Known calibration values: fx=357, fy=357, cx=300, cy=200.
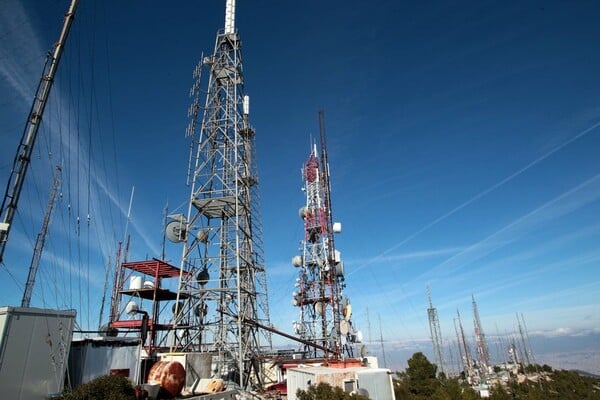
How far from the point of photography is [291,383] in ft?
79.3

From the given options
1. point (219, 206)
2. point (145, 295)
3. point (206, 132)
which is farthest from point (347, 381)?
point (206, 132)

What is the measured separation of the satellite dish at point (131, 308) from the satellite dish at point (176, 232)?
10.2m

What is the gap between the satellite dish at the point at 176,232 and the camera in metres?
29.4

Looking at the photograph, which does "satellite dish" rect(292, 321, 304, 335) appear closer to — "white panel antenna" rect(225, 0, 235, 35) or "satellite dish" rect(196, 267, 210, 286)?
"satellite dish" rect(196, 267, 210, 286)

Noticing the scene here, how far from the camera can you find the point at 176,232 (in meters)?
29.6

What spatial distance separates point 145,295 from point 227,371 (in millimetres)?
12307

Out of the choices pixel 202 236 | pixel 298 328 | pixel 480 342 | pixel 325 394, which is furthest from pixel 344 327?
pixel 480 342

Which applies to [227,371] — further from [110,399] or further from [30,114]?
[30,114]

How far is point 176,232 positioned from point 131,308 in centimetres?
1112


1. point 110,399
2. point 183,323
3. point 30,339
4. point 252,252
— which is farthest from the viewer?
point 252,252

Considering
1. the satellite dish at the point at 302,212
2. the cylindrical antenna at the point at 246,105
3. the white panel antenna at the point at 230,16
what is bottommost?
the satellite dish at the point at 302,212

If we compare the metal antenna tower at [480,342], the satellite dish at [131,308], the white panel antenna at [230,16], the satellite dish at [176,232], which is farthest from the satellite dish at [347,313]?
the metal antenna tower at [480,342]

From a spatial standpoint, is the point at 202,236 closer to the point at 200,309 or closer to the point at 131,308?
the point at 200,309

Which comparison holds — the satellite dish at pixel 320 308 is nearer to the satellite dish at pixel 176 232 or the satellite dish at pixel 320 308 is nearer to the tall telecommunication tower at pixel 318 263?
the tall telecommunication tower at pixel 318 263
